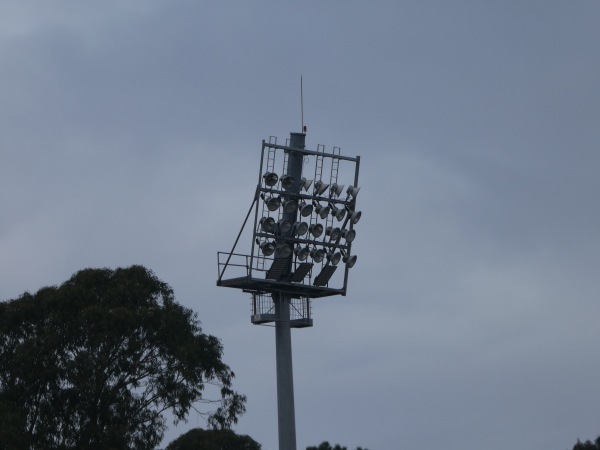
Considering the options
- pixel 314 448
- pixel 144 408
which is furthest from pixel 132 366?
pixel 314 448

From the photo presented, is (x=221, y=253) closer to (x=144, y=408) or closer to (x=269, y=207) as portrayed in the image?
(x=269, y=207)

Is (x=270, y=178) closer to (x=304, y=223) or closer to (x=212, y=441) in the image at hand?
(x=304, y=223)

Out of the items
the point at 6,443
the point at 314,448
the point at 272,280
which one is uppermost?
the point at 314,448

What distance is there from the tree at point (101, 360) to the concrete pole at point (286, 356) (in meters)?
10.1

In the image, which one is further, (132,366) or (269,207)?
(132,366)

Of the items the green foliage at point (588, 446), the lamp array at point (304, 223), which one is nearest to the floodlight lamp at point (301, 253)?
the lamp array at point (304, 223)

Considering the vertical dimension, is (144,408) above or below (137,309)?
below

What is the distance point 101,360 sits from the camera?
58594 mm

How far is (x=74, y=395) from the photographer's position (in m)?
58.2

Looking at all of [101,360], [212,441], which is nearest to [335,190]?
[101,360]

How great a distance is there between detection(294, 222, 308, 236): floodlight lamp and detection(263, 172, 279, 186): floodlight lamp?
2.07 m

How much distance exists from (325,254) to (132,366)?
13.4m

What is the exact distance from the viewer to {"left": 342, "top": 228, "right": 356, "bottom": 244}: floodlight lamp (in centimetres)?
5106

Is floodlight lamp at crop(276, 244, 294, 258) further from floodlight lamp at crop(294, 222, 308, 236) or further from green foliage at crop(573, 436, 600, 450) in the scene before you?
green foliage at crop(573, 436, 600, 450)
